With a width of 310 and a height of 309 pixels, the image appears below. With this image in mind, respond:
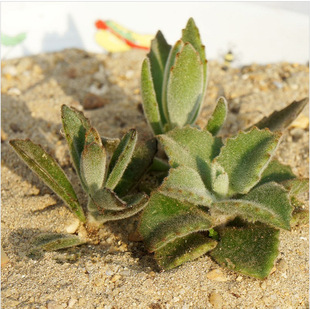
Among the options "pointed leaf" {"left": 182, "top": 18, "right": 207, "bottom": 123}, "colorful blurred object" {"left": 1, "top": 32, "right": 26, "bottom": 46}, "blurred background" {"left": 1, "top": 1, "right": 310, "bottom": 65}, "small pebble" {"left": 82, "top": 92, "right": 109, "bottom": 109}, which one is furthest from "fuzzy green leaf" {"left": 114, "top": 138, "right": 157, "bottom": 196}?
"colorful blurred object" {"left": 1, "top": 32, "right": 26, "bottom": 46}

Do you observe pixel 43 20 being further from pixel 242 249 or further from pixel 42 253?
pixel 242 249

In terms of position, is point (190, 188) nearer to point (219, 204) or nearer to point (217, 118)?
point (219, 204)

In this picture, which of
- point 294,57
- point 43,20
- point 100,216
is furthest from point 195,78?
point 43,20

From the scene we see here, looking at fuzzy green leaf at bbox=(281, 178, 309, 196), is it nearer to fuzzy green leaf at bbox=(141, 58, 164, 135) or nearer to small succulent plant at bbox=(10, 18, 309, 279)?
small succulent plant at bbox=(10, 18, 309, 279)

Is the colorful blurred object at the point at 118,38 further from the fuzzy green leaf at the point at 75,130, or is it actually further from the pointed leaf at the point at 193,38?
the fuzzy green leaf at the point at 75,130

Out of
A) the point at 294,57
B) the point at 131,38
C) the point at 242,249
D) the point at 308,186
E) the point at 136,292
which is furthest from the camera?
the point at 131,38

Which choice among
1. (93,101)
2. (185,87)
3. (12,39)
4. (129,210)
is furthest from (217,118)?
(12,39)

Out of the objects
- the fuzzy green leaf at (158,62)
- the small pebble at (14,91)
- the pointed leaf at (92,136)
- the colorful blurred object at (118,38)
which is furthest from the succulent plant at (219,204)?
the colorful blurred object at (118,38)
